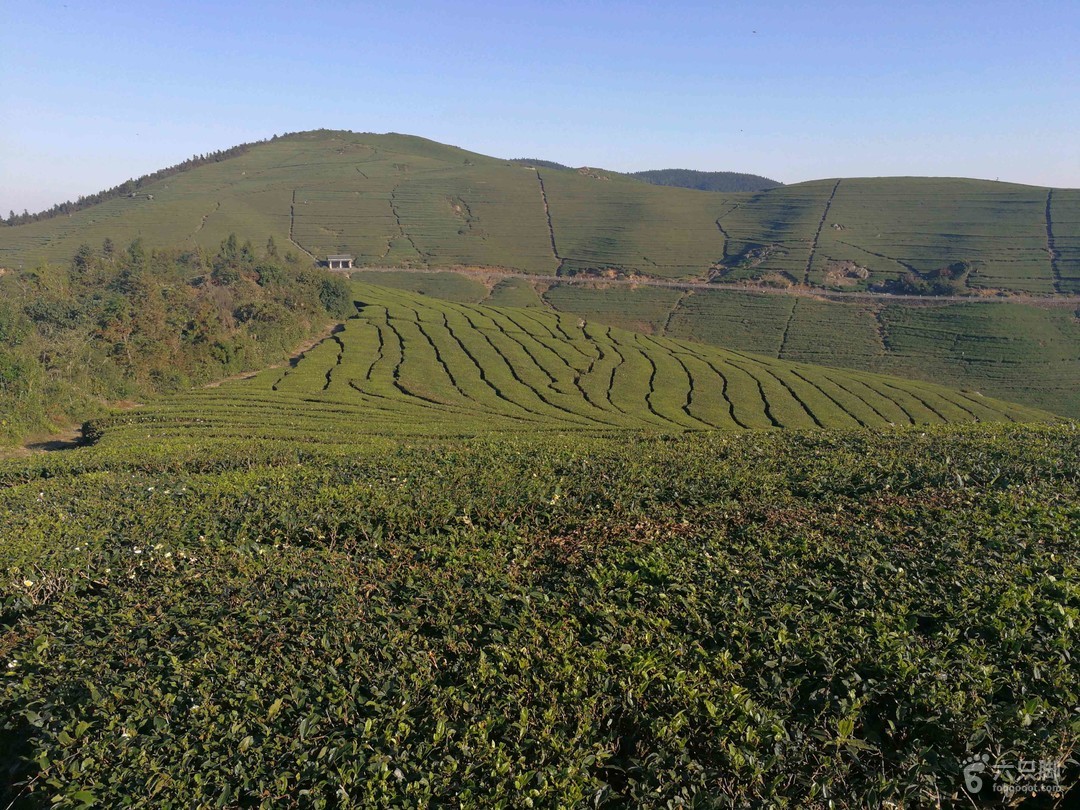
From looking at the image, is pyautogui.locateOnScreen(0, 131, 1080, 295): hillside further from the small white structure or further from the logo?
the logo

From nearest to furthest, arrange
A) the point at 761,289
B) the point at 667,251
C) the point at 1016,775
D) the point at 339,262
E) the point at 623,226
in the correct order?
the point at 1016,775, the point at 761,289, the point at 339,262, the point at 667,251, the point at 623,226

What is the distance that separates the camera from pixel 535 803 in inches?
204

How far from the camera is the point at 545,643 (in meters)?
6.96

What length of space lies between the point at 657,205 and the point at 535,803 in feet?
455

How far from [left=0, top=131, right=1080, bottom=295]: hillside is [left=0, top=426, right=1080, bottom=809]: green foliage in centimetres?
9485

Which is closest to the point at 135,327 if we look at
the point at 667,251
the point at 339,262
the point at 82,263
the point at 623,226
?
the point at 82,263

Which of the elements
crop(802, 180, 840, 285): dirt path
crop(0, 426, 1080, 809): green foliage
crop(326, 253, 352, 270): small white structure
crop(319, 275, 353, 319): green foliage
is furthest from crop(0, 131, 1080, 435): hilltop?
crop(0, 426, 1080, 809): green foliage

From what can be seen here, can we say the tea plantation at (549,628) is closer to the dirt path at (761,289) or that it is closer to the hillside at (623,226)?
the dirt path at (761,289)

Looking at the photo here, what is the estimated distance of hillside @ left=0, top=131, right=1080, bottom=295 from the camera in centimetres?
9944

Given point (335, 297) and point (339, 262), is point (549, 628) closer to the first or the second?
point (335, 297)

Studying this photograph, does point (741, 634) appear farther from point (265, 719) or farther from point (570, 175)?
point (570, 175)

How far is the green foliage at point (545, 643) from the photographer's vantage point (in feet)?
17.9

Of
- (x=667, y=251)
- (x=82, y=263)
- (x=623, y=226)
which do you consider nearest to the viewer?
(x=82, y=263)

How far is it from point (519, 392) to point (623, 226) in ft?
291
